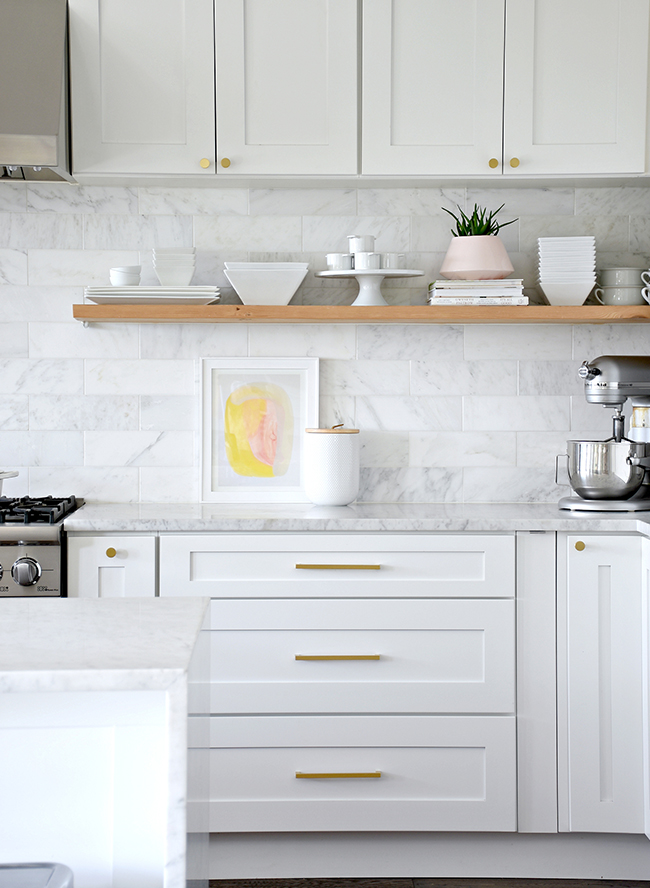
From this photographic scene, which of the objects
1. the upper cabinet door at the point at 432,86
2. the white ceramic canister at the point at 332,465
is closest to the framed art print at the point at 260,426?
the white ceramic canister at the point at 332,465

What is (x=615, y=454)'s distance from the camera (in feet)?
8.07

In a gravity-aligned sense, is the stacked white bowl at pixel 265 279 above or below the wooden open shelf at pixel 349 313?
above

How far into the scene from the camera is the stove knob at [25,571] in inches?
88.1

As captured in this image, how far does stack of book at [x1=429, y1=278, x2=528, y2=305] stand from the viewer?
2555 mm

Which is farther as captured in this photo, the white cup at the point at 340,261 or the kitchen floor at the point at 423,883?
the white cup at the point at 340,261

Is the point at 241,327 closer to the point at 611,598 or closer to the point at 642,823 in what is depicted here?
the point at 611,598

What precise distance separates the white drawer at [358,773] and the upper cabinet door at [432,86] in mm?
1633

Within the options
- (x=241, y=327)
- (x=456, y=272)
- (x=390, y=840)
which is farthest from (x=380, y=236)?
(x=390, y=840)

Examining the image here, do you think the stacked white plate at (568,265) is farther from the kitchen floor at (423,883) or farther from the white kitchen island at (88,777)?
the white kitchen island at (88,777)

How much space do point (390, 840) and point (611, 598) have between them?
37.1 inches

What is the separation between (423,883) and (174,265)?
1.96 meters

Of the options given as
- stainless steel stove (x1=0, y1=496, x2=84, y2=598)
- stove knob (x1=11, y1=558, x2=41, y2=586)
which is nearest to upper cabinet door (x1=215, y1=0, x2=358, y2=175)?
stainless steel stove (x1=0, y1=496, x2=84, y2=598)

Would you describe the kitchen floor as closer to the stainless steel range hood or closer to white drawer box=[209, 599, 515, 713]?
white drawer box=[209, 599, 515, 713]

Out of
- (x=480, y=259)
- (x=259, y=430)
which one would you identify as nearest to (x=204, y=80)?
(x=480, y=259)
